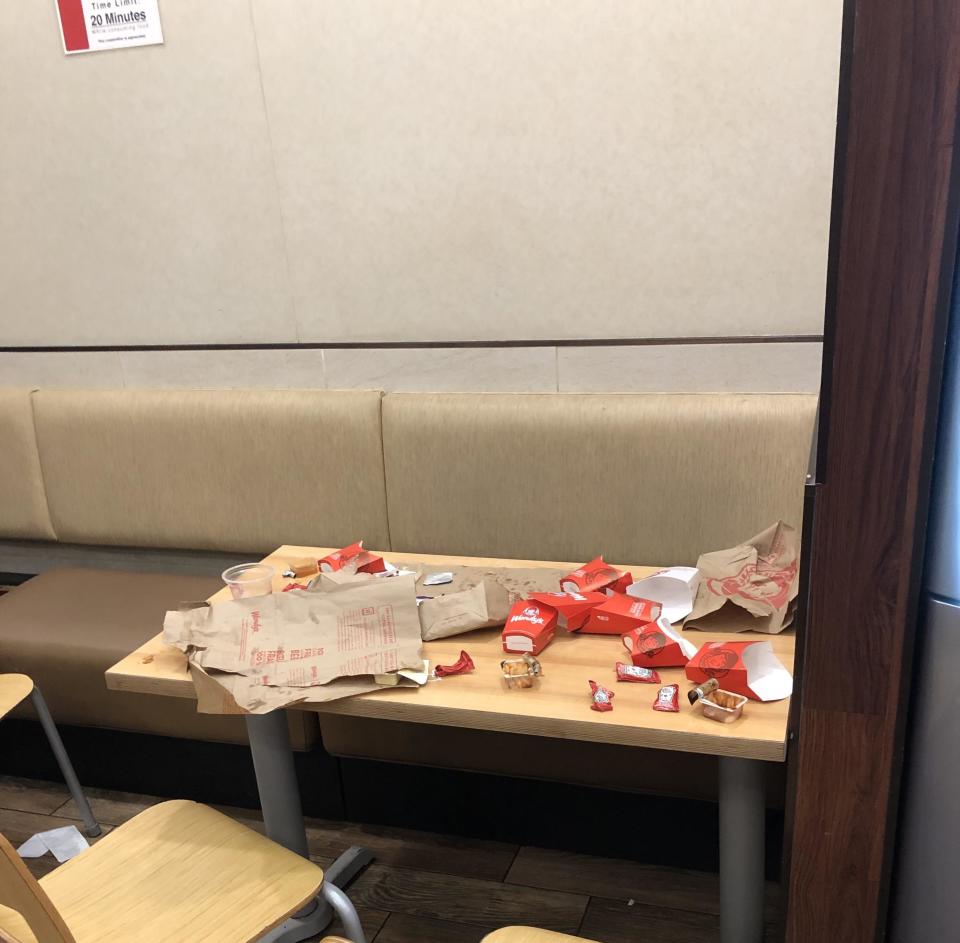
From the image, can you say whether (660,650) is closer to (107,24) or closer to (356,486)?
(356,486)

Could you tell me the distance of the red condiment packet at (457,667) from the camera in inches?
57.4

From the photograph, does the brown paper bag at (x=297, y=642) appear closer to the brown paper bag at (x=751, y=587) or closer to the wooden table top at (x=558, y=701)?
the wooden table top at (x=558, y=701)

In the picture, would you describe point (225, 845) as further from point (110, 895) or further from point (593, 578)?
point (593, 578)

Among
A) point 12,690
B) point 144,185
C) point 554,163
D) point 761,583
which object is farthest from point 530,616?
point 144,185

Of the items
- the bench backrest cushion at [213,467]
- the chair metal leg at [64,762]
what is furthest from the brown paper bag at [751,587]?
the chair metal leg at [64,762]

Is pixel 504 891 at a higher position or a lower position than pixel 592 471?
lower

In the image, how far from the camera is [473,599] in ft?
5.25

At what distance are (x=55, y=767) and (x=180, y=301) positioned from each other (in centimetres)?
130

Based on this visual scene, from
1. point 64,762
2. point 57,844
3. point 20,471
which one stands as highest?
point 20,471

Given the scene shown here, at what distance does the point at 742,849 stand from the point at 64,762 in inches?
62.4

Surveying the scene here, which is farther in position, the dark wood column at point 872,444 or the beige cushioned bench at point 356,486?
the beige cushioned bench at point 356,486

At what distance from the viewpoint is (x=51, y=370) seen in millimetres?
2740

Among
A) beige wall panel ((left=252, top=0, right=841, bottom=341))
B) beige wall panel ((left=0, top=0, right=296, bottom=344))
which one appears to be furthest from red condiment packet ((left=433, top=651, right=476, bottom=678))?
beige wall panel ((left=0, top=0, right=296, bottom=344))

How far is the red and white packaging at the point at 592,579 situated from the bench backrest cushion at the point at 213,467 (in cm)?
77
